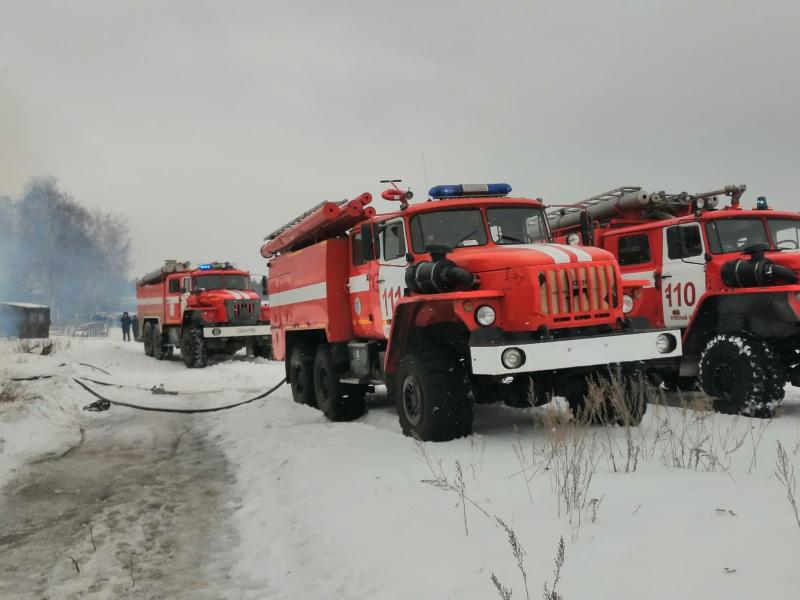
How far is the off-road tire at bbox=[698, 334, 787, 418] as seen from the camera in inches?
284

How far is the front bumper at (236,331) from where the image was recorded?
19094 mm

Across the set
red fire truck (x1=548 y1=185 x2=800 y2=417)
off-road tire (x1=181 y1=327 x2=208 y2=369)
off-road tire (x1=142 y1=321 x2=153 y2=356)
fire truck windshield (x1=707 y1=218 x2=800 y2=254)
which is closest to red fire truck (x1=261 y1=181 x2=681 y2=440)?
red fire truck (x1=548 y1=185 x2=800 y2=417)

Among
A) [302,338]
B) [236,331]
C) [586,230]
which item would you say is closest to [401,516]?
[586,230]

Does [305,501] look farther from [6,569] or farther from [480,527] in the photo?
[6,569]

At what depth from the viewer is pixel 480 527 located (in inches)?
158

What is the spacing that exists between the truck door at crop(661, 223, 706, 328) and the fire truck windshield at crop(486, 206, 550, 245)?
2178 mm

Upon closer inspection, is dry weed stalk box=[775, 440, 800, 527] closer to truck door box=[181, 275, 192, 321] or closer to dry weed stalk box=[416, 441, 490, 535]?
dry weed stalk box=[416, 441, 490, 535]

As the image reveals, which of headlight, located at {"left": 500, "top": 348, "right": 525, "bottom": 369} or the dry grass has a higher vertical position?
headlight, located at {"left": 500, "top": 348, "right": 525, "bottom": 369}

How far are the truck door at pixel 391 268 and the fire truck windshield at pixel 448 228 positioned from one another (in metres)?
0.18

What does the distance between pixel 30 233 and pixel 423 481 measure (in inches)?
1662

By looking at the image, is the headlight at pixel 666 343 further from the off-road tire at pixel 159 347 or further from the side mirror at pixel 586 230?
the off-road tire at pixel 159 347

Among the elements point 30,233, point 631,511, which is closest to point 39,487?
point 631,511

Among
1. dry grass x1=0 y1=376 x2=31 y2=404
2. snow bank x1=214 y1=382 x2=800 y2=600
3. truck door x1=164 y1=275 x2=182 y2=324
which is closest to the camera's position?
snow bank x1=214 y1=382 x2=800 y2=600

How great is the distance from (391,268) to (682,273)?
3865 mm
